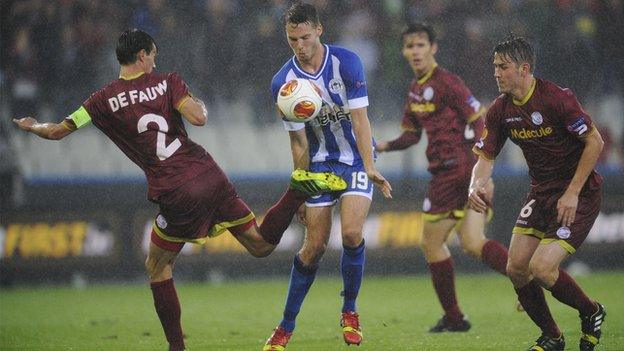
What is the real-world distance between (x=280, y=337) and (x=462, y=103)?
3.16m

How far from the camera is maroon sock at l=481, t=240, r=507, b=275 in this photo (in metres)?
9.83

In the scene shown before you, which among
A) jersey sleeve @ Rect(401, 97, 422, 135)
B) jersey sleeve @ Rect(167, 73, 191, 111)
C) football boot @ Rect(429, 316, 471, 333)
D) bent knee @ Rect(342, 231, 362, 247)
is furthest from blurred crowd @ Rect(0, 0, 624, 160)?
jersey sleeve @ Rect(167, 73, 191, 111)

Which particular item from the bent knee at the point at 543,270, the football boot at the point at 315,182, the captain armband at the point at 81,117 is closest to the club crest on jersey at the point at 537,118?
the bent knee at the point at 543,270

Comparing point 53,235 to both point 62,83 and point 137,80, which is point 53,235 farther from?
point 137,80

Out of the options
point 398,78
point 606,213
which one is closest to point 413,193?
point 398,78

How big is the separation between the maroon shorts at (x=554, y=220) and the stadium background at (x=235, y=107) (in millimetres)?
7255

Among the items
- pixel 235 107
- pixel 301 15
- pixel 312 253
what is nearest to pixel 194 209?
pixel 312 253

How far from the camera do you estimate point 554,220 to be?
7.64 metres

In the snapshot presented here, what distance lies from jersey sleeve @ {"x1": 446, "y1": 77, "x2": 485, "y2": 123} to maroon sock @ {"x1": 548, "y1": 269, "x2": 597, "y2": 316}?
257cm

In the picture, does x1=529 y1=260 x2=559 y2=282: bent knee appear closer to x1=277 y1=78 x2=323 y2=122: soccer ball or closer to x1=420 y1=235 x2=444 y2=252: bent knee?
x1=277 y1=78 x2=323 y2=122: soccer ball

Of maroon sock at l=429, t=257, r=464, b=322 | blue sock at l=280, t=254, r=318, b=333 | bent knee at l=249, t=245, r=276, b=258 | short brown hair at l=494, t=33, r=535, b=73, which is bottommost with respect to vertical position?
maroon sock at l=429, t=257, r=464, b=322

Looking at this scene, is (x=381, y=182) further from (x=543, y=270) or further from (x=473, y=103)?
(x=473, y=103)

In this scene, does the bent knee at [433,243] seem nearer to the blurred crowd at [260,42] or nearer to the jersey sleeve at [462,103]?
the jersey sleeve at [462,103]

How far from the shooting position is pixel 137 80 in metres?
Result: 7.82
